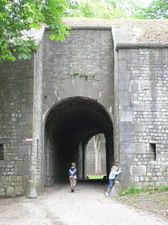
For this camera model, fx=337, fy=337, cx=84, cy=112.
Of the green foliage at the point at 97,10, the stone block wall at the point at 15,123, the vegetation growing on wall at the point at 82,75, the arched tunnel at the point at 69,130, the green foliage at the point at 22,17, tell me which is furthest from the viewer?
the green foliage at the point at 97,10

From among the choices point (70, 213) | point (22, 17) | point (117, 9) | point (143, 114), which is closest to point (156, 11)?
point (117, 9)

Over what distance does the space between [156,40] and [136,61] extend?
1.73 metres

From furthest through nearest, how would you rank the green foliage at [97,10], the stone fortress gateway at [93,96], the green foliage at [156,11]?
the green foliage at [97,10] < the green foliage at [156,11] < the stone fortress gateway at [93,96]

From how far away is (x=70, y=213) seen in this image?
9016 mm

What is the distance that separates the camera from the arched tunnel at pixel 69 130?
17156 mm

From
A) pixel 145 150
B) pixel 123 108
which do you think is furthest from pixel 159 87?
pixel 145 150

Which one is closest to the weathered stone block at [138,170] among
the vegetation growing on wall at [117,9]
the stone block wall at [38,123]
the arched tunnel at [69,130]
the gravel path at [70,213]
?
the gravel path at [70,213]

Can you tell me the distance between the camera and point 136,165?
43.7ft

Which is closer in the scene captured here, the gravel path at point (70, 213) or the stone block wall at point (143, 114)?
the gravel path at point (70, 213)

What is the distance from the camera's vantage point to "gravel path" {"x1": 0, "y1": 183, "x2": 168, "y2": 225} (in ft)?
25.3

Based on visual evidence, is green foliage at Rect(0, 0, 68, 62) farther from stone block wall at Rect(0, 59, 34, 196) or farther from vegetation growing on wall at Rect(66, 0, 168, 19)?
vegetation growing on wall at Rect(66, 0, 168, 19)

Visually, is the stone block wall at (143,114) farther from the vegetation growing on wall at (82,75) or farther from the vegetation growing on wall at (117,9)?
the vegetation growing on wall at (117,9)

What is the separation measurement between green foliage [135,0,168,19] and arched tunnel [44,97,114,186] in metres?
11.1

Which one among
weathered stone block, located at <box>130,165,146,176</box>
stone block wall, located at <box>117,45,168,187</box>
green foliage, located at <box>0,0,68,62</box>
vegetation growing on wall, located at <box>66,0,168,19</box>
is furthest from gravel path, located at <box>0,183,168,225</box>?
vegetation growing on wall, located at <box>66,0,168,19</box>
